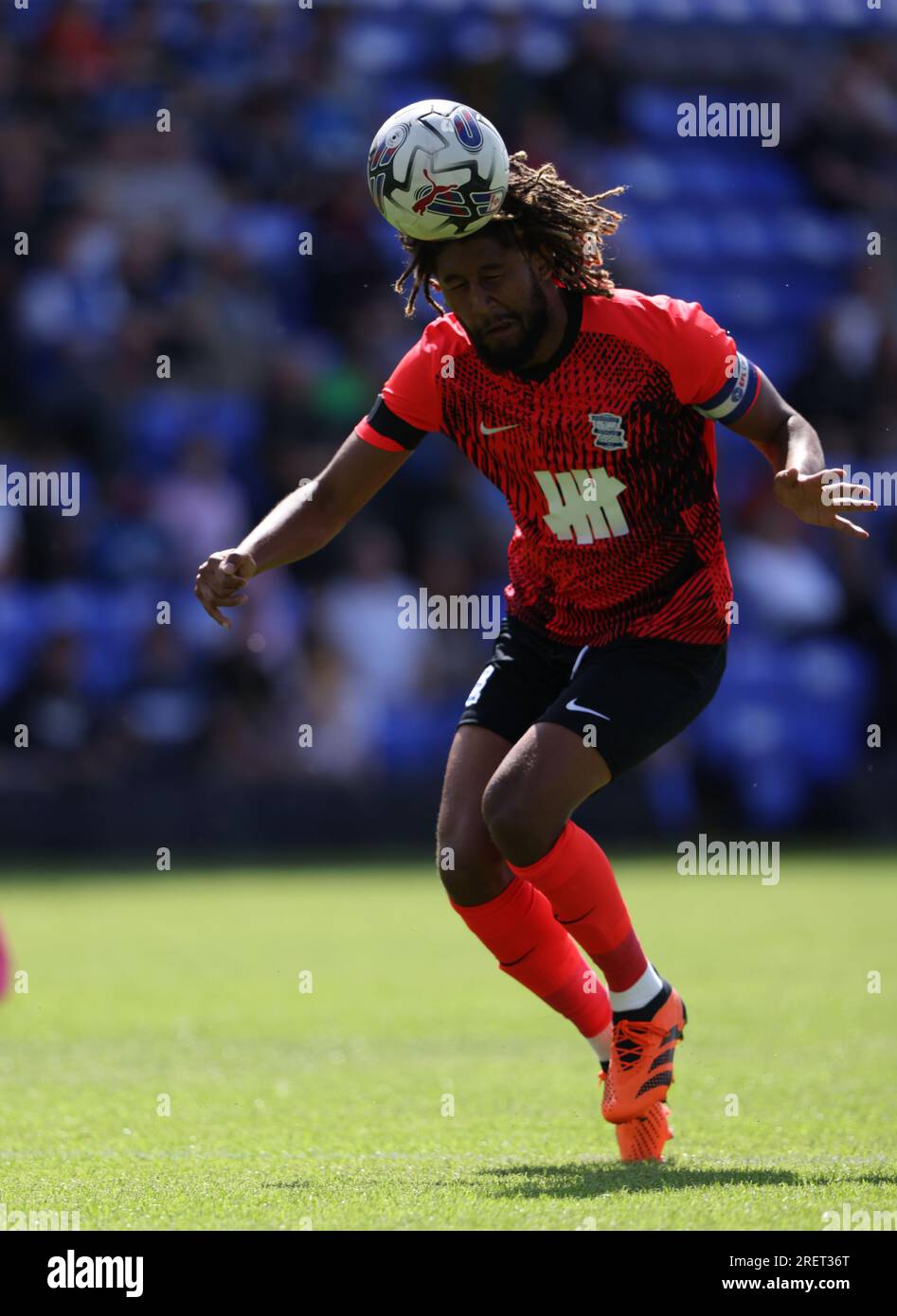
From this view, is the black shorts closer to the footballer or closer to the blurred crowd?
the footballer

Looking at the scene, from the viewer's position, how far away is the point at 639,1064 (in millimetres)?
4746

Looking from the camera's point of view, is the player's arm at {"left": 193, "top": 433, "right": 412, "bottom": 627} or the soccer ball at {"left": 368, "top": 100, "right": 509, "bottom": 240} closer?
the soccer ball at {"left": 368, "top": 100, "right": 509, "bottom": 240}

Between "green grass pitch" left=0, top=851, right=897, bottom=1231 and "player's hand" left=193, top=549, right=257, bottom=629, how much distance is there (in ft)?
4.56

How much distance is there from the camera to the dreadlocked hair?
477 cm

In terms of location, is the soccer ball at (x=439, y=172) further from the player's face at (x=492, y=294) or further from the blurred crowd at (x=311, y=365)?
the blurred crowd at (x=311, y=365)

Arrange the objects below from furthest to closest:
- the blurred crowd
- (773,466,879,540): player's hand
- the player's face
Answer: the blurred crowd < the player's face < (773,466,879,540): player's hand

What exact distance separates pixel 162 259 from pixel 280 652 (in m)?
3.42

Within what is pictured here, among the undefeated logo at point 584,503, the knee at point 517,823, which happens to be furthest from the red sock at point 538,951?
the undefeated logo at point 584,503

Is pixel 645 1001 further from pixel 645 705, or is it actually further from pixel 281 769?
pixel 281 769

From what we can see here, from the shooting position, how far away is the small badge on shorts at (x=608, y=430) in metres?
4.81

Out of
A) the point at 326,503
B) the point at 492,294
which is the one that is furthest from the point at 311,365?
the point at 492,294

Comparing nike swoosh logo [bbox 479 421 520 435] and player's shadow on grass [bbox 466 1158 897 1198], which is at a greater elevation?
nike swoosh logo [bbox 479 421 520 435]

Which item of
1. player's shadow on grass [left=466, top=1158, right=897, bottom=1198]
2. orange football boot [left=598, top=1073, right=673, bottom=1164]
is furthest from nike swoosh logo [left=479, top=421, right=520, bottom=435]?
player's shadow on grass [left=466, top=1158, right=897, bottom=1198]

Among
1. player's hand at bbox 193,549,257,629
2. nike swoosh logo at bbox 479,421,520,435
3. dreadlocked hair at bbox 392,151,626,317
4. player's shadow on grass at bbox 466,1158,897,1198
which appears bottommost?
player's shadow on grass at bbox 466,1158,897,1198
